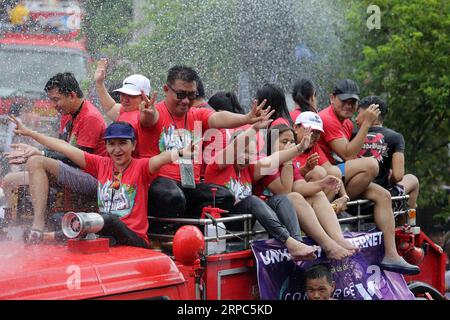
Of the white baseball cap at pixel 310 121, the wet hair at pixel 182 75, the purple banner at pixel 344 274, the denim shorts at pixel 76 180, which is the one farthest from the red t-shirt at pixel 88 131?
the white baseball cap at pixel 310 121

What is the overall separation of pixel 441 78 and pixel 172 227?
7.92m

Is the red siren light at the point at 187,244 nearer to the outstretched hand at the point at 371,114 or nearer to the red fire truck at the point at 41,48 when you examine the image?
the outstretched hand at the point at 371,114

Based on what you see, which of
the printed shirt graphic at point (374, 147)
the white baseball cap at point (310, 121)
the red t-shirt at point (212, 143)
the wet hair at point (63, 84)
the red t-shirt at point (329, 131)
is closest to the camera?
the wet hair at point (63, 84)

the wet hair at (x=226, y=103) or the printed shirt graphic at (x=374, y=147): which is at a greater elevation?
the wet hair at (x=226, y=103)

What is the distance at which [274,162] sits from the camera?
A: 257 inches

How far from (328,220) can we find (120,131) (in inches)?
68.1

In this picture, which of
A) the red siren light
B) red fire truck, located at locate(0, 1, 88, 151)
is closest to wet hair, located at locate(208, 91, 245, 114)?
the red siren light

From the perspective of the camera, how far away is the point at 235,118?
6.38 m

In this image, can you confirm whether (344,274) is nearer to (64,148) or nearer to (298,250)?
(298,250)

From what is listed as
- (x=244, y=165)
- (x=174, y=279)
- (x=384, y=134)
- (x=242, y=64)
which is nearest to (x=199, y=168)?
(x=244, y=165)

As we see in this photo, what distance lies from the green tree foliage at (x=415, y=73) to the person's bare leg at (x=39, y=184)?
825cm

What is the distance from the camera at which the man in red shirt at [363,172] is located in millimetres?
7393

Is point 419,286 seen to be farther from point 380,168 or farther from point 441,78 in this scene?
point 441,78

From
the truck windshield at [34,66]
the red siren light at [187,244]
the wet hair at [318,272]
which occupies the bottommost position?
the wet hair at [318,272]
